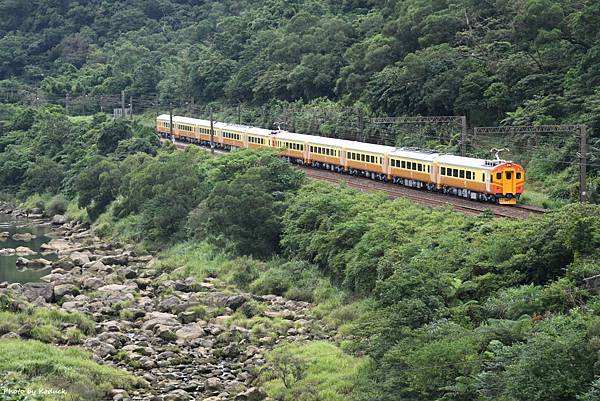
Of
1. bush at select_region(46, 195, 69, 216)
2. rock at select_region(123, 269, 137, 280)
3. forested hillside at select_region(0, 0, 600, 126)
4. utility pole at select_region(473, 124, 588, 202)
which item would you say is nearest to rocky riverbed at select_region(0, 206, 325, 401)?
rock at select_region(123, 269, 137, 280)

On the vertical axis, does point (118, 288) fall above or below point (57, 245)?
above

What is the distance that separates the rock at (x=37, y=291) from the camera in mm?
42531

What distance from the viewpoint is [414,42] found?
7250 centimetres

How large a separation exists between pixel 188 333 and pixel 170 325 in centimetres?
153

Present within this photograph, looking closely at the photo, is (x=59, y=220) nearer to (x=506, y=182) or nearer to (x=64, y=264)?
(x=64, y=264)

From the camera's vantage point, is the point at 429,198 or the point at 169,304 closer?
the point at 169,304

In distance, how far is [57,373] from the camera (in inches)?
1197

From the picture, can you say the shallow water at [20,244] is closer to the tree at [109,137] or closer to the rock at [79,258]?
the rock at [79,258]

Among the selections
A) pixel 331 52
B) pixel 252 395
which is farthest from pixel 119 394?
pixel 331 52

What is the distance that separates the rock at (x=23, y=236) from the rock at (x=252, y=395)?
117 feet

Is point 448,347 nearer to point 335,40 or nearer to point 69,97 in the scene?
point 335,40

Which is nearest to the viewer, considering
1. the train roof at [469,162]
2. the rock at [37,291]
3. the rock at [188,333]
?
the rock at [188,333]

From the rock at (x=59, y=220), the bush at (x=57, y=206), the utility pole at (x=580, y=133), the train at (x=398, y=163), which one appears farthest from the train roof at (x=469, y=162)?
the bush at (x=57, y=206)

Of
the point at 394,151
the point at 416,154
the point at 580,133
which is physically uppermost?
the point at 580,133
